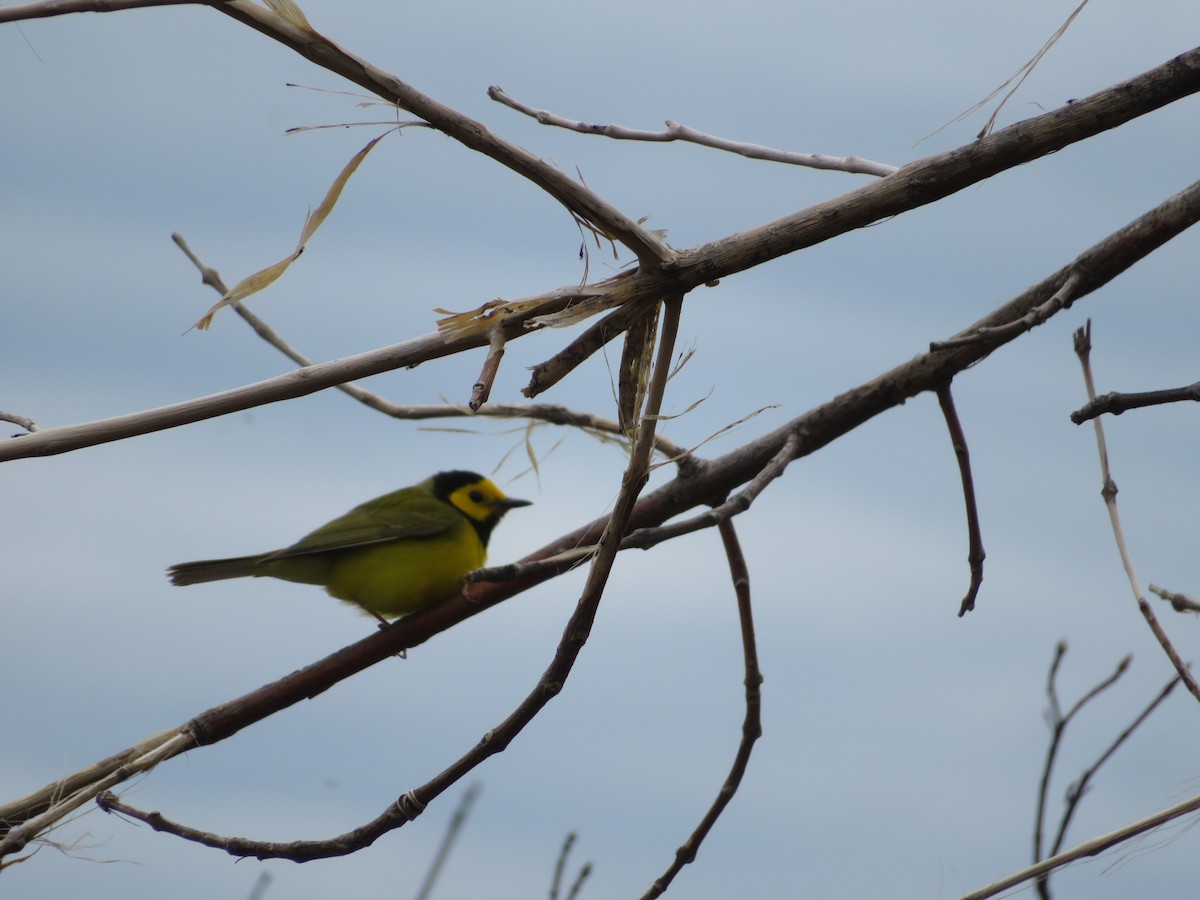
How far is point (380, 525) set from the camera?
4.26 m

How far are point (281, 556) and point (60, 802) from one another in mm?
1918

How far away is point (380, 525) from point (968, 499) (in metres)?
2.52

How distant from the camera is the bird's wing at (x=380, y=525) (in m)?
4.13

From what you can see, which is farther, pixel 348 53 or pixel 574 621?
pixel 574 621

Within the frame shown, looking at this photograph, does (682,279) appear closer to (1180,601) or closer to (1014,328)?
(1014,328)

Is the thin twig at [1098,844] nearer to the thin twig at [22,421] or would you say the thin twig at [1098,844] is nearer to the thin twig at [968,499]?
the thin twig at [968,499]

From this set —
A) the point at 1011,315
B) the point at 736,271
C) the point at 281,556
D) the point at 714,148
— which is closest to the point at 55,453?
the point at 736,271

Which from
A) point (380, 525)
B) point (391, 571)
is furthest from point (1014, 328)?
point (380, 525)

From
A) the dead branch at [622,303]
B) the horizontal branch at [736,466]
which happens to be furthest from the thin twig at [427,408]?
the dead branch at [622,303]

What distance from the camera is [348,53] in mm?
1434

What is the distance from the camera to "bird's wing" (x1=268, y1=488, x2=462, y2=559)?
4.13 meters

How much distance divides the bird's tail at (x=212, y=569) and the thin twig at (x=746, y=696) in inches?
77.8

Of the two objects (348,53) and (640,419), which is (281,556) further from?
(348,53)

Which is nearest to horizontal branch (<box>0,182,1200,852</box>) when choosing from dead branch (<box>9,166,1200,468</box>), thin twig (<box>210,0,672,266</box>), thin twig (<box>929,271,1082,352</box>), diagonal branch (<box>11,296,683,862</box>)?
dead branch (<box>9,166,1200,468</box>)
